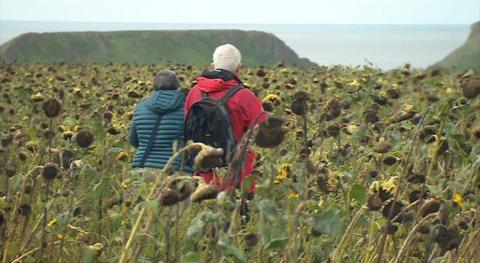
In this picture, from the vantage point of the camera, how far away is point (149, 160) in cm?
484

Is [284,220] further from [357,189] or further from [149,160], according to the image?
[149,160]

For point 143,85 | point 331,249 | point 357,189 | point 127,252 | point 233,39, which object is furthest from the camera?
point 233,39

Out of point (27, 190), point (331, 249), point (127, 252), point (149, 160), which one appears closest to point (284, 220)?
point (127, 252)

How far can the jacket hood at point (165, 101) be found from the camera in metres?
4.90

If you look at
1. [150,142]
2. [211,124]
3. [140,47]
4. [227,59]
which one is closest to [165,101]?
[150,142]

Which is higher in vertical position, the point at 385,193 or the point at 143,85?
the point at 385,193

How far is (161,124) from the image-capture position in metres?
4.91

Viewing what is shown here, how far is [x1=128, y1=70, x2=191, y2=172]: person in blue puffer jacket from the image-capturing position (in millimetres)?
4879

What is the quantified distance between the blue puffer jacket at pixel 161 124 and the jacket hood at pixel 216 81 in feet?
1.40

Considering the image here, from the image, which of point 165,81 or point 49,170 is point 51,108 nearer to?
point 49,170

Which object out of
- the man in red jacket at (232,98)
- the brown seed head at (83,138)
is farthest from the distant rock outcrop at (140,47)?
the brown seed head at (83,138)

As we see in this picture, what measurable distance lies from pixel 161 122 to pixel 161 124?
16 mm

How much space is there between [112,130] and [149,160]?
395 mm

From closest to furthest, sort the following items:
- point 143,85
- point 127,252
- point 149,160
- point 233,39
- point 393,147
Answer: point 127,252
point 393,147
point 149,160
point 143,85
point 233,39
